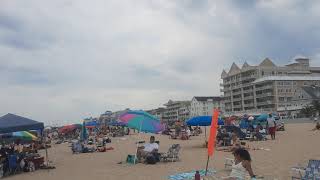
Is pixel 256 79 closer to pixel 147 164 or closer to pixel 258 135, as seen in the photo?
pixel 258 135

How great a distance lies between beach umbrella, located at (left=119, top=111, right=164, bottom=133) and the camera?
15.0 m

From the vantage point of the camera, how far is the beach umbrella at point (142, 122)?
1496 centimetres

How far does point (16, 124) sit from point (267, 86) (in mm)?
86151

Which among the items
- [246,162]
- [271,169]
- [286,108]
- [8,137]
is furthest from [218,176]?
[286,108]

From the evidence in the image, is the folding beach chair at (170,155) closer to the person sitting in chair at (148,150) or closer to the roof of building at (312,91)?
the person sitting in chair at (148,150)

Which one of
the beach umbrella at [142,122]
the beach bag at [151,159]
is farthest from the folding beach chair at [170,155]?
the beach umbrella at [142,122]

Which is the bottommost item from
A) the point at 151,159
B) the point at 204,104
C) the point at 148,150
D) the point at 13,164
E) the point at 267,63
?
the point at 13,164

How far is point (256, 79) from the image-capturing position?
10125cm

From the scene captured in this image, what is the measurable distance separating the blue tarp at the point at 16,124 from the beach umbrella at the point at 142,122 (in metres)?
3.20

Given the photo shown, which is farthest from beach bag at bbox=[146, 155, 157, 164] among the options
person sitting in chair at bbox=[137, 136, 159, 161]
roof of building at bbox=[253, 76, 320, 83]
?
roof of building at bbox=[253, 76, 320, 83]

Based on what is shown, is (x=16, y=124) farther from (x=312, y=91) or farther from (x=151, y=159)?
(x=312, y=91)

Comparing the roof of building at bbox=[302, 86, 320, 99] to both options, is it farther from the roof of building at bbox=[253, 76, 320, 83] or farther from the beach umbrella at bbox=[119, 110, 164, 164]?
the beach umbrella at bbox=[119, 110, 164, 164]

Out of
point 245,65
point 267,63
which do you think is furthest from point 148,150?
point 245,65

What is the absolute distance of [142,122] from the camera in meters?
15.0
